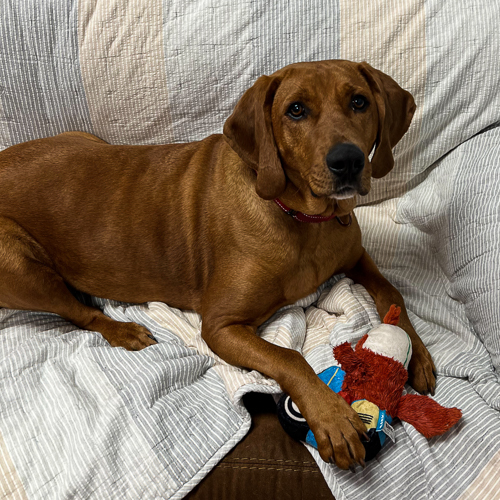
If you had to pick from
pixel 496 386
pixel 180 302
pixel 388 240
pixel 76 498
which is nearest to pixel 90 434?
pixel 76 498

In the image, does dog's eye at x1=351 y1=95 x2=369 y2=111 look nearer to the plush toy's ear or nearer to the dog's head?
the dog's head

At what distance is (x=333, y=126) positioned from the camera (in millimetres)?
1828

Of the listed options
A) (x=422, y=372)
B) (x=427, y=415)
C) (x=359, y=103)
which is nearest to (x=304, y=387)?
(x=427, y=415)

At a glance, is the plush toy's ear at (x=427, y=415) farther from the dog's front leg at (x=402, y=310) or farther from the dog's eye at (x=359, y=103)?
the dog's eye at (x=359, y=103)

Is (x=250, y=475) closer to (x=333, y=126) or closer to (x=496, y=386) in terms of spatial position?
(x=496, y=386)

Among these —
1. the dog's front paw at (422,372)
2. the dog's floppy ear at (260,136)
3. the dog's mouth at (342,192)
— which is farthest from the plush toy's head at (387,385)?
the dog's floppy ear at (260,136)

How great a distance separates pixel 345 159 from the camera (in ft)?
5.72

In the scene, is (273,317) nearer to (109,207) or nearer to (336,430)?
(336,430)

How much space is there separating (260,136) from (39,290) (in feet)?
4.41

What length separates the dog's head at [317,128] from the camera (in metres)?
1.80

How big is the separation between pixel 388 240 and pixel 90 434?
1.95m

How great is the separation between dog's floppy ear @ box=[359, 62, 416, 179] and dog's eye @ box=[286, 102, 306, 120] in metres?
0.36

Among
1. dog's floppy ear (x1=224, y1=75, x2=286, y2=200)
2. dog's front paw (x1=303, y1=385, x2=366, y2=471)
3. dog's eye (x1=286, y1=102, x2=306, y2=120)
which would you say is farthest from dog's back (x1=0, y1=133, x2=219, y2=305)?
dog's front paw (x1=303, y1=385, x2=366, y2=471)

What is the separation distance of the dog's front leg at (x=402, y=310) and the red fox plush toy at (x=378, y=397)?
0.17 meters
